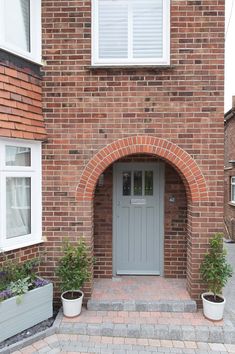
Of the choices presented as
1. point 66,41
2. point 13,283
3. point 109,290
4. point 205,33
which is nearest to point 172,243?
point 109,290

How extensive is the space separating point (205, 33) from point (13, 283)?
4957 millimetres

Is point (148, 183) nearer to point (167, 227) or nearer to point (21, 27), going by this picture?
point (167, 227)

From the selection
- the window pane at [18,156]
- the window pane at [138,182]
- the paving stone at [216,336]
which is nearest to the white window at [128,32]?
the window pane at [18,156]

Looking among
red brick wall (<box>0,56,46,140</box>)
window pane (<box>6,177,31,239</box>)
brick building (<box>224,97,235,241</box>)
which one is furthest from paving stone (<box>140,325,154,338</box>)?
brick building (<box>224,97,235,241</box>)

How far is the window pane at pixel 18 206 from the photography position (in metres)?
4.09

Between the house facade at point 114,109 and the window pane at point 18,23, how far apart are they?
1.8 inches

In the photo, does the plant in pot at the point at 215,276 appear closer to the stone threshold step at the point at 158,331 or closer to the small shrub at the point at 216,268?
the small shrub at the point at 216,268

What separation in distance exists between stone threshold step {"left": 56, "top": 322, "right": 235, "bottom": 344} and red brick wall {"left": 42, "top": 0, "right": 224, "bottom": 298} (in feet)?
2.21

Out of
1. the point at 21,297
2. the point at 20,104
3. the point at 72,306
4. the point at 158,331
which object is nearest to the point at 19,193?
the point at 20,104

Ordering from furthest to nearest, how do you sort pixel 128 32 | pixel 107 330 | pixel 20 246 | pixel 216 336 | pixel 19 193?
1. pixel 128 32
2. pixel 19 193
3. pixel 20 246
4. pixel 107 330
5. pixel 216 336

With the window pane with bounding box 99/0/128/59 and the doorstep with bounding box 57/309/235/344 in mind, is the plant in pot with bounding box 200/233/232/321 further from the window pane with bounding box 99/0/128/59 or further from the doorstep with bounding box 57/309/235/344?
the window pane with bounding box 99/0/128/59

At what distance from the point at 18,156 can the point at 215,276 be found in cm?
364

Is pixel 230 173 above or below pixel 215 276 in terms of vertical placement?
above

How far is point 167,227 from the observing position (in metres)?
5.12
